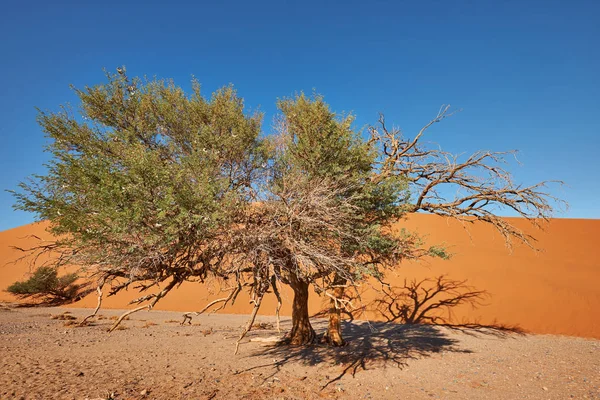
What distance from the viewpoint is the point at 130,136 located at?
729 centimetres

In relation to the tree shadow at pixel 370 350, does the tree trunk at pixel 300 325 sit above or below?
above

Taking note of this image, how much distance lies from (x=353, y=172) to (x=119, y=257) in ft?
15.8

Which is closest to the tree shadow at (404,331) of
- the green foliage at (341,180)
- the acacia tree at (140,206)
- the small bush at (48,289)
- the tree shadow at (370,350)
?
the tree shadow at (370,350)

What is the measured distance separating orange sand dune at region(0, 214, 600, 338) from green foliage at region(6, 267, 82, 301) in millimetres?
1609

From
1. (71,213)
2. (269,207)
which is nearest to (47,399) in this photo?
(71,213)

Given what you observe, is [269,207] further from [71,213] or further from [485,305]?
[485,305]

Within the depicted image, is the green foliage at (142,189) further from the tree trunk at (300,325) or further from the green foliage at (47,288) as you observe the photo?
the green foliage at (47,288)

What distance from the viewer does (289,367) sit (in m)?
7.61

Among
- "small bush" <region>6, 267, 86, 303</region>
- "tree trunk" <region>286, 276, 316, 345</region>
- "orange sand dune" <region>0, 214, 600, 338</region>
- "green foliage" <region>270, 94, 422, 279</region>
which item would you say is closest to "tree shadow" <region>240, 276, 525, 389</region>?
"tree trunk" <region>286, 276, 316, 345</region>

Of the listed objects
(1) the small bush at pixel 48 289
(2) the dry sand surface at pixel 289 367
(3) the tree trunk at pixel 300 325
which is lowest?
(2) the dry sand surface at pixel 289 367

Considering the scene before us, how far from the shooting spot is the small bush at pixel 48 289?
818 inches

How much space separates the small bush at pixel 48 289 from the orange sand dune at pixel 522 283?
1554 millimetres

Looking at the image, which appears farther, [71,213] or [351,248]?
[351,248]

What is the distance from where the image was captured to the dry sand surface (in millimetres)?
5973
